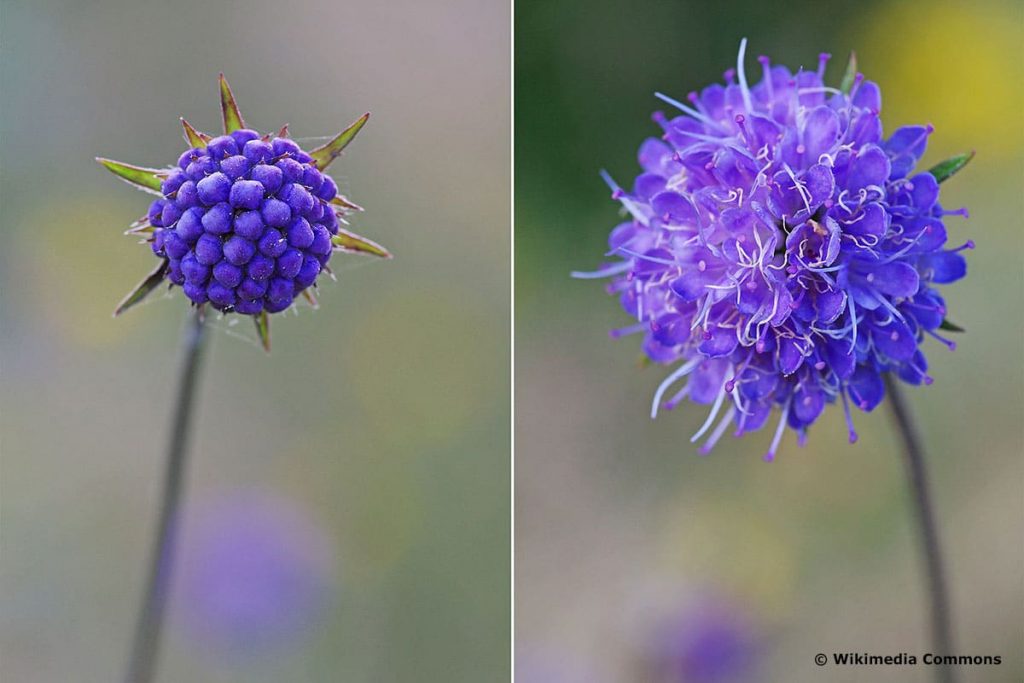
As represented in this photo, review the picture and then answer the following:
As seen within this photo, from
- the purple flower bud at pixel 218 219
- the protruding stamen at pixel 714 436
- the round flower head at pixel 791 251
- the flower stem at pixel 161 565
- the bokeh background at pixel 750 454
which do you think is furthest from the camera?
the bokeh background at pixel 750 454

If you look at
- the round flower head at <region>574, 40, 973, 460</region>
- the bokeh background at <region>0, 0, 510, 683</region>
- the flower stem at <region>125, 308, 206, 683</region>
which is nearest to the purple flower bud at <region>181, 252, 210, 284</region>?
the flower stem at <region>125, 308, 206, 683</region>

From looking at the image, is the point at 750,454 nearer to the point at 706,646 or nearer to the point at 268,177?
the point at 706,646

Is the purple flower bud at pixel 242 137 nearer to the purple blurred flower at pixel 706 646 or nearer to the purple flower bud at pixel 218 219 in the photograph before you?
the purple flower bud at pixel 218 219

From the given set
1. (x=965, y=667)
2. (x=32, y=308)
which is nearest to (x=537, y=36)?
(x=32, y=308)

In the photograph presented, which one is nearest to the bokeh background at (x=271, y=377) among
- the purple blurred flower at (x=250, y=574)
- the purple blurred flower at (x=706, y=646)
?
the purple blurred flower at (x=250, y=574)

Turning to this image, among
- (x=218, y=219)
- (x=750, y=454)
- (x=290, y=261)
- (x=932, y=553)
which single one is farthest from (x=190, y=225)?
(x=932, y=553)

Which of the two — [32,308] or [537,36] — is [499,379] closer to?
[537,36]

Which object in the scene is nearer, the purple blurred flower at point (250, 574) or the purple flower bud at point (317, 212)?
the purple flower bud at point (317, 212)
